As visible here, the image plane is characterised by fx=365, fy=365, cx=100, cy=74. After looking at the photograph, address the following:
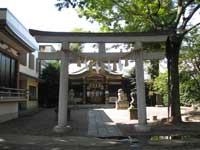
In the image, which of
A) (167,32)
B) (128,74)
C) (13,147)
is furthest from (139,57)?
(128,74)

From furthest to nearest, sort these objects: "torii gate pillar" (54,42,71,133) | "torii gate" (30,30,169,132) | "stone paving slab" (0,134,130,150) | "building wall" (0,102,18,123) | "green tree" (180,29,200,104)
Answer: "green tree" (180,29,200,104) → "building wall" (0,102,18,123) → "torii gate" (30,30,169,132) → "torii gate pillar" (54,42,71,133) → "stone paving slab" (0,134,130,150)

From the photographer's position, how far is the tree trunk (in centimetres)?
1930

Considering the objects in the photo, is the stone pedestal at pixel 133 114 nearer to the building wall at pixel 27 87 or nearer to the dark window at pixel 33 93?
the building wall at pixel 27 87

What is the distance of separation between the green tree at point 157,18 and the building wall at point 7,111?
7325mm

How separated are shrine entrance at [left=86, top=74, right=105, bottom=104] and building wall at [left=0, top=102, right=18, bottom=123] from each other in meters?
23.4

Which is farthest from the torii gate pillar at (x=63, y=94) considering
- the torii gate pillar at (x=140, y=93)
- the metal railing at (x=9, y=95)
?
the metal railing at (x=9, y=95)

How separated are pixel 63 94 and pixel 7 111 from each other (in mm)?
7561

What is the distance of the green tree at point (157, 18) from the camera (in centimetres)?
1961

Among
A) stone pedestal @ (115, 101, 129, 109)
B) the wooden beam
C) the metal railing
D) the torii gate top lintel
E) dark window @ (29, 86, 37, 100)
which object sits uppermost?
the torii gate top lintel

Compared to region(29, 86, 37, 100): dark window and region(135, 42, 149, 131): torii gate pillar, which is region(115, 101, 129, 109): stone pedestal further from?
region(135, 42, 149, 131): torii gate pillar


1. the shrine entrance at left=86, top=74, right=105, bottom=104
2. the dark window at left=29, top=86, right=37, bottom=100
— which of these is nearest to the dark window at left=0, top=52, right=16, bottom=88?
the dark window at left=29, top=86, right=37, bottom=100

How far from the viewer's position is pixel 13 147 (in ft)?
38.6

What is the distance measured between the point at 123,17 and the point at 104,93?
2709 cm

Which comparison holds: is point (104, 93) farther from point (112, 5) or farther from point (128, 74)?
point (112, 5)
